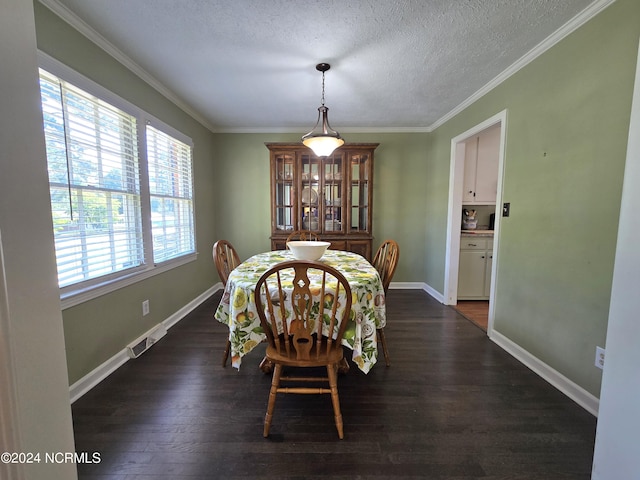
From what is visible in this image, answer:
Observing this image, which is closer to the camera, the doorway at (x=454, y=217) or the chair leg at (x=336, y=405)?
the chair leg at (x=336, y=405)

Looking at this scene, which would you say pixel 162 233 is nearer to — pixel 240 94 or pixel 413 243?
pixel 240 94

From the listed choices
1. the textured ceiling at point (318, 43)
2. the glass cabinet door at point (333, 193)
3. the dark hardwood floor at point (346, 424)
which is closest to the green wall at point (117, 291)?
the textured ceiling at point (318, 43)

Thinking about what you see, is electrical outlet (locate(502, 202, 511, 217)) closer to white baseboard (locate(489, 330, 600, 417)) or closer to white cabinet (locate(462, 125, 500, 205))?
white baseboard (locate(489, 330, 600, 417))

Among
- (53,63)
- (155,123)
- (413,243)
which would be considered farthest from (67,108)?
(413,243)

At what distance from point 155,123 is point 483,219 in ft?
13.6

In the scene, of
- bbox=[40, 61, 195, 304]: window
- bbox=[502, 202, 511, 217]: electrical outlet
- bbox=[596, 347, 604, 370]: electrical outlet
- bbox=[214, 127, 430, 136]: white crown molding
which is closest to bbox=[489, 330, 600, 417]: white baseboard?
bbox=[596, 347, 604, 370]: electrical outlet

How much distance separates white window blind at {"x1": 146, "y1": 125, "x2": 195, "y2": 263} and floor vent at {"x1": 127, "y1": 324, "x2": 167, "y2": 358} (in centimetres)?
64

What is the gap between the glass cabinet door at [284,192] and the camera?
333 centimetres

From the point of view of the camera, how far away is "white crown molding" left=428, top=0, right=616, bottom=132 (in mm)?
1457

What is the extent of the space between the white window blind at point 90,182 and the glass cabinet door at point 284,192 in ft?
5.18

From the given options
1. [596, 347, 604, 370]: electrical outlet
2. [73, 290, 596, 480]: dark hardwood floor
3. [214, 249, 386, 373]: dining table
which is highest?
[214, 249, 386, 373]: dining table

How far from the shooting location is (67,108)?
1.50 meters

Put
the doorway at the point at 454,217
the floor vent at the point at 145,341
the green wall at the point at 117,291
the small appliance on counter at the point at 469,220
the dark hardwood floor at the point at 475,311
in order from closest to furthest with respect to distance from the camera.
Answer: the green wall at the point at 117,291, the floor vent at the point at 145,341, the dark hardwood floor at the point at 475,311, the doorway at the point at 454,217, the small appliance on counter at the point at 469,220

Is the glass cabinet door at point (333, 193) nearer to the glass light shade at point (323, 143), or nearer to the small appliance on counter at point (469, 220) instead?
the glass light shade at point (323, 143)
